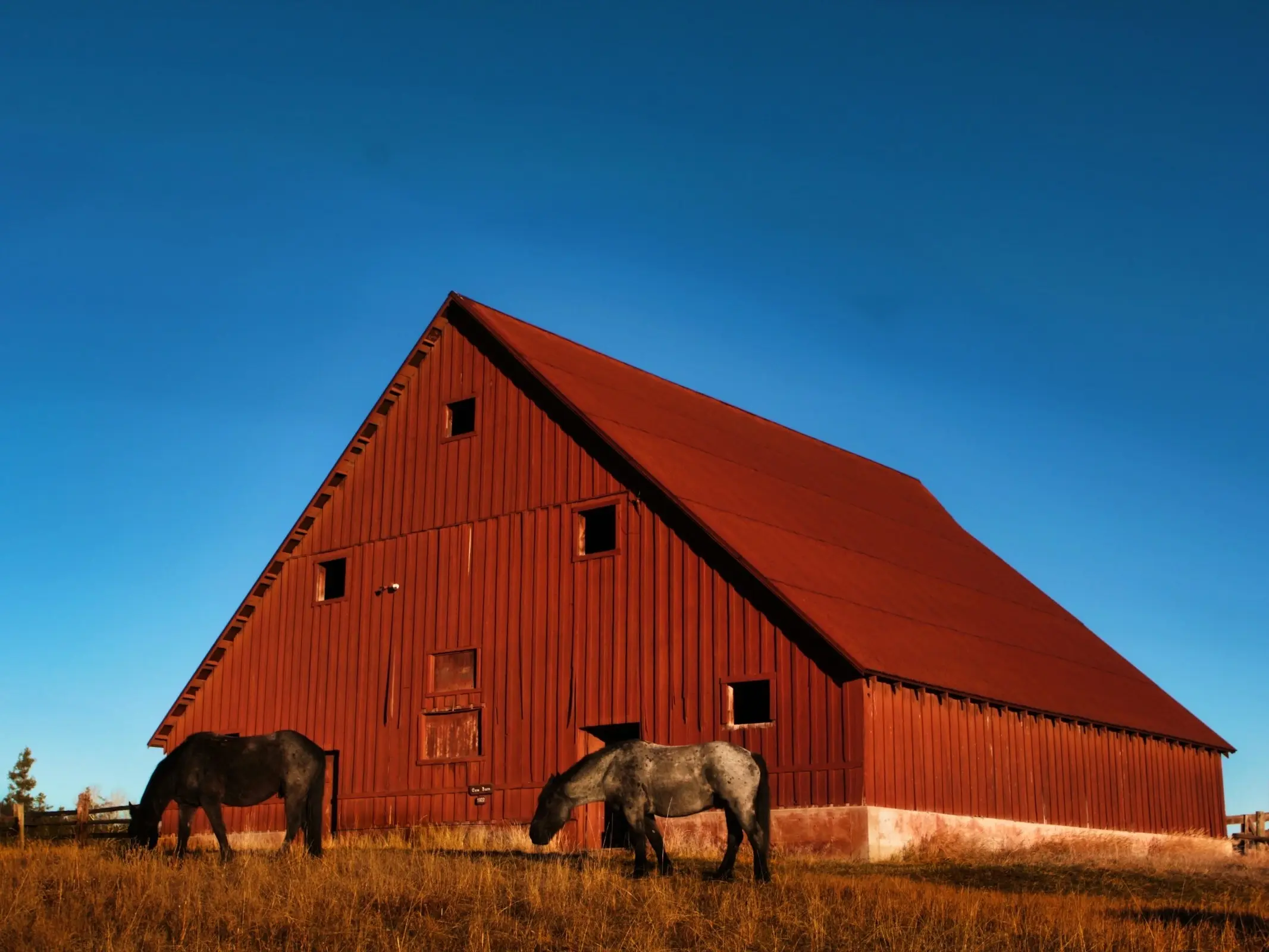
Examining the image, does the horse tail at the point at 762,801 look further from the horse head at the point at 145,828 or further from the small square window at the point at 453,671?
the small square window at the point at 453,671

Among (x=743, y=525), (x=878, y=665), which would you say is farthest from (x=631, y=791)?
(x=743, y=525)

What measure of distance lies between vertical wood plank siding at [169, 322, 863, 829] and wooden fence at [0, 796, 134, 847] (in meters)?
2.44

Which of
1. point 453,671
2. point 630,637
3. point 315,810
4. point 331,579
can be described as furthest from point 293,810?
point 331,579

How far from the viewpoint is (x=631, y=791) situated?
19875mm

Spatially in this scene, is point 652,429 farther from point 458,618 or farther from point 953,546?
point 953,546

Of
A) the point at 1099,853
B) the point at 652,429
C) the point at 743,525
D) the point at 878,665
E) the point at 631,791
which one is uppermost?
the point at 652,429

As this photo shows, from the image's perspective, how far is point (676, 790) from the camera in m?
19.8

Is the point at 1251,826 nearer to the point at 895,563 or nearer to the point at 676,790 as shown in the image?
the point at 895,563

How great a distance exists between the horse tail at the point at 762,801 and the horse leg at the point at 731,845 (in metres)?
0.30

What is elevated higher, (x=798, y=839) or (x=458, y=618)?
(x=458, y=618)

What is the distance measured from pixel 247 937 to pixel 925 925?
23.5 ft

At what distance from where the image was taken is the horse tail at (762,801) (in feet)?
64.5

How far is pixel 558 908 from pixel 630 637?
12.0 m

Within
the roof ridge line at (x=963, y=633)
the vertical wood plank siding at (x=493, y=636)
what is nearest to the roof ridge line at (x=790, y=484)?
the vertical wood plank siding at (x=493, y=636)
